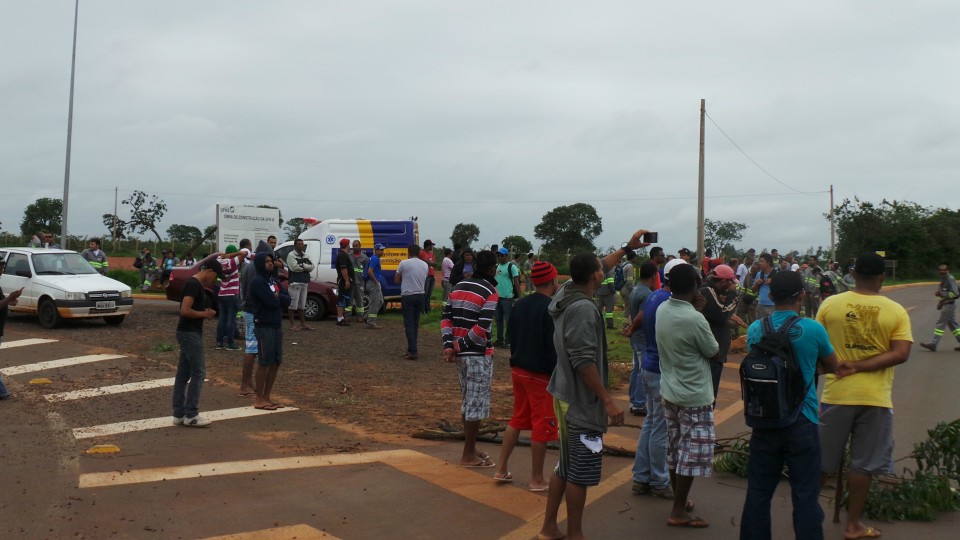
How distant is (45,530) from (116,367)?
272 inches

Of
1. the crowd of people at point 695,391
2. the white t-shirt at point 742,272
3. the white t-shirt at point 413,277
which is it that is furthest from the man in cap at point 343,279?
the crowd of people at point 695,391

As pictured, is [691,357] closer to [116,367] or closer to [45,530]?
[45,530]

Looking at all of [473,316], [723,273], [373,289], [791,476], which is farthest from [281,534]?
[373,289]

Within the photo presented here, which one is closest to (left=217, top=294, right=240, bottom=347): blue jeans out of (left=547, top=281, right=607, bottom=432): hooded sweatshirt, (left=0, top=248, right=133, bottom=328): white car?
(left=0, top=248, right=133, bottom=328): white car

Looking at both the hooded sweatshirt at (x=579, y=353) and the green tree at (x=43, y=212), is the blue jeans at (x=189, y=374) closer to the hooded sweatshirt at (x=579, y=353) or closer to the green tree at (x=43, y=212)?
the hooded sweatshirt at (x=579, y=353)

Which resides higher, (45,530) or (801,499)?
(801,499)

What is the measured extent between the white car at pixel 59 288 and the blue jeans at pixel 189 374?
8.40m

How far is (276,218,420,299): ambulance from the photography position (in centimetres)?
2011

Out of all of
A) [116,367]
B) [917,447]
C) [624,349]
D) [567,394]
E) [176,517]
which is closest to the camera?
[567,394]

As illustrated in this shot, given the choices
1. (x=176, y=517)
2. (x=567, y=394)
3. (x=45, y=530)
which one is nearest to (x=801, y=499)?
(x=567, y=394)

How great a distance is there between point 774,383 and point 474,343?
3.04 meters

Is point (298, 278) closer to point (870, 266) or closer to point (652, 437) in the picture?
point (652, 437)

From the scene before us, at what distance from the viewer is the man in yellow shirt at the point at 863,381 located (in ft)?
17.6

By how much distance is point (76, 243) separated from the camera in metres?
41.9
